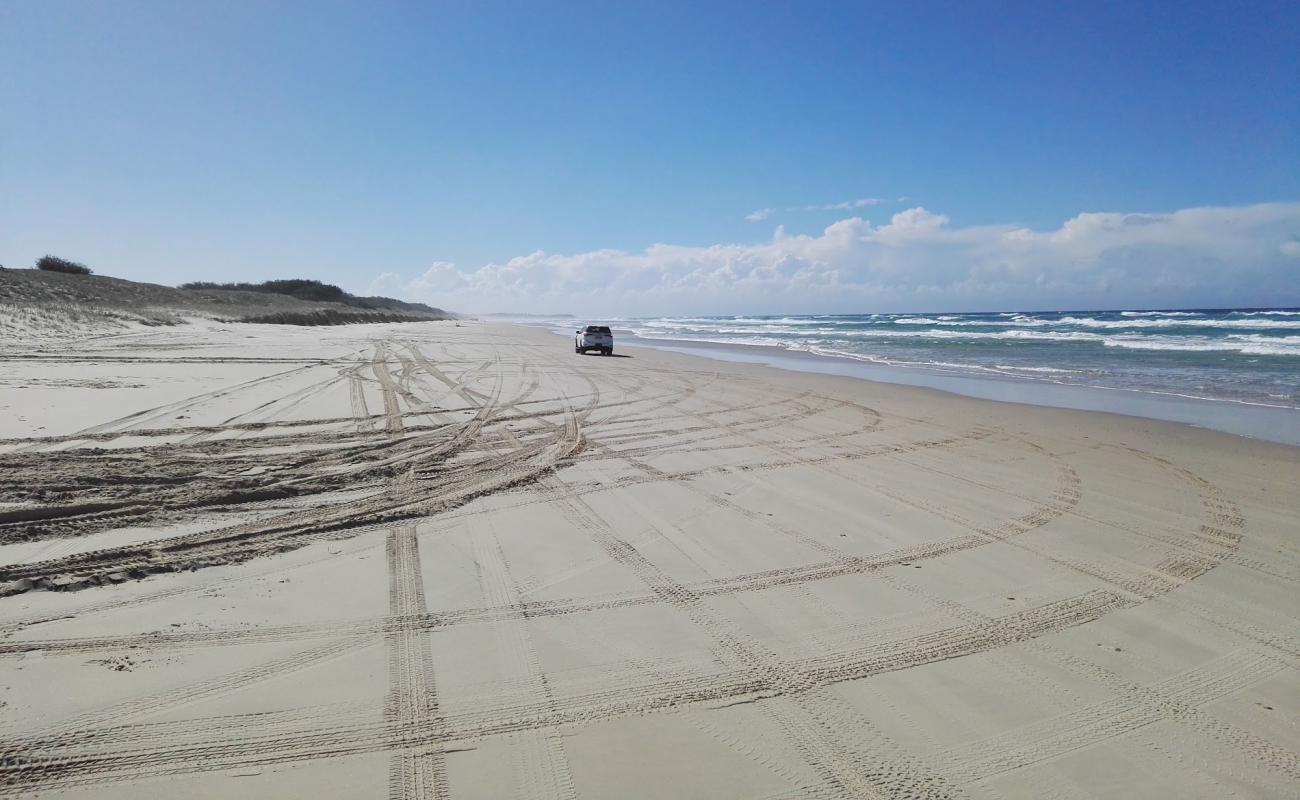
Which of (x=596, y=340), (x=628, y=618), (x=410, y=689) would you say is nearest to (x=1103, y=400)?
(x=628, y=618)

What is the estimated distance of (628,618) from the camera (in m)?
4.10

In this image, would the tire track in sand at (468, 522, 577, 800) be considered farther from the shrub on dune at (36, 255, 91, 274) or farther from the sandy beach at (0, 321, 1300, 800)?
the shrub on dune at (36, 255, 91, 274)

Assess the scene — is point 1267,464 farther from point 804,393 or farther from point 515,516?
point 515,516

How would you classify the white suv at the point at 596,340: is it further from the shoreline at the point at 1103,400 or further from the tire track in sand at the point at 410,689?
the tire track in sand at the point at 410,689

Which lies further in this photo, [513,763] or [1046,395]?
[1046,395]

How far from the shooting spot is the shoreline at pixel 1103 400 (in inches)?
450

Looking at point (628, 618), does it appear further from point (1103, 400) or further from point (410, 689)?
point (1103, 400)

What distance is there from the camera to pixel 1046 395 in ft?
51.7

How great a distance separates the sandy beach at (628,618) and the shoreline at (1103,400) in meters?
3.03

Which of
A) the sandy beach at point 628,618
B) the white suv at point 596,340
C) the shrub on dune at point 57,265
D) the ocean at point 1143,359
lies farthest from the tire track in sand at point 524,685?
the shrub on dune at point 57,265

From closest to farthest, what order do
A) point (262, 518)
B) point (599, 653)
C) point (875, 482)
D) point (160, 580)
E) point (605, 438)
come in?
1. point (599, 653)
2. point (160, 580)
3. point (262, 518)
4. point (875, 482)
5. point (605, 438)

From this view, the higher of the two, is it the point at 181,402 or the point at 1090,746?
the point at 181,402

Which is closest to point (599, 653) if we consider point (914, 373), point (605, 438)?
point (605, 438)

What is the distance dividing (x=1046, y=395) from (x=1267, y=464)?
24.4 feet
